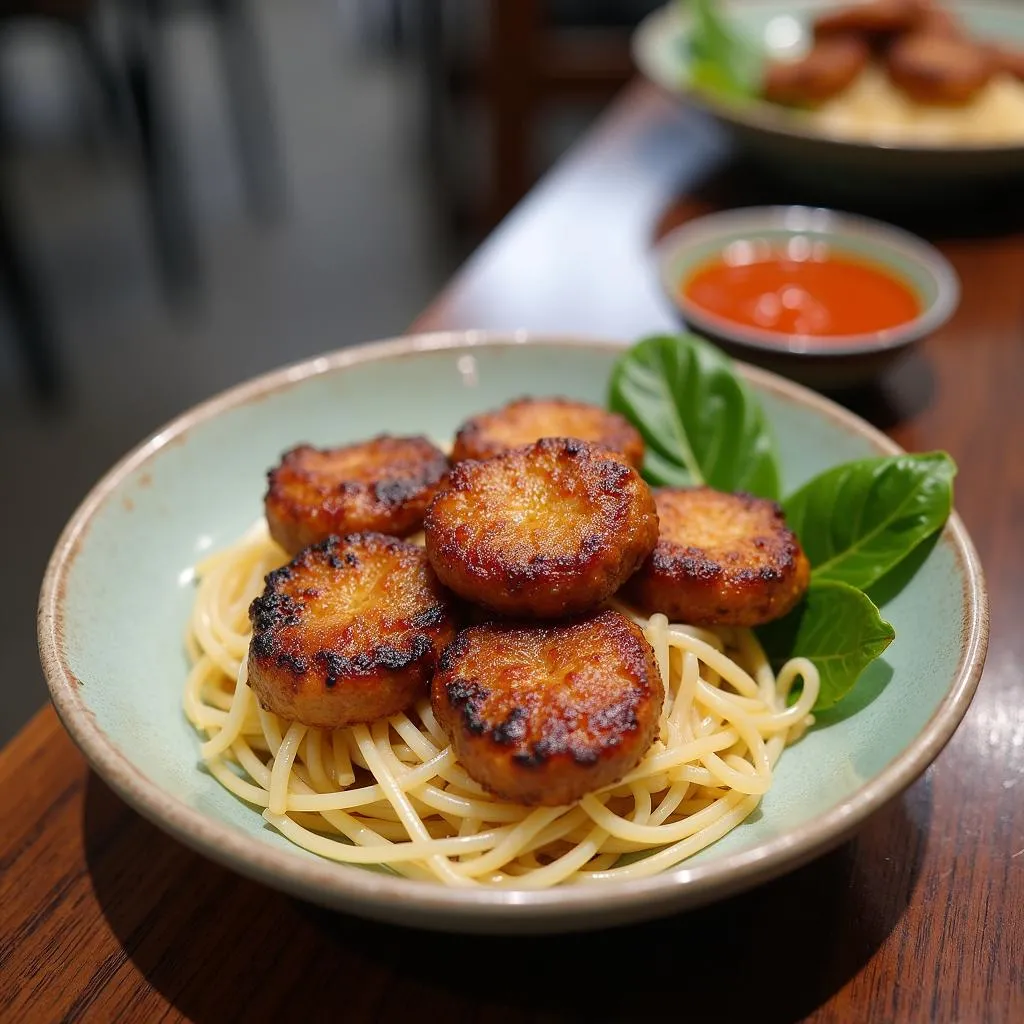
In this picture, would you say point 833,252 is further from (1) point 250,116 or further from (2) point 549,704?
(1) point 250,116

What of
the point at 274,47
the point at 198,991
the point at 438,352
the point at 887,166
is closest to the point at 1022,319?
the point at 887,166

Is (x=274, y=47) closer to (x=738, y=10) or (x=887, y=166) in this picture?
(x=738, y=10)

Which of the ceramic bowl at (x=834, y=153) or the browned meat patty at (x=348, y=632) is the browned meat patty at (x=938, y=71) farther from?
the browned meat patty at (x=348, y=632)

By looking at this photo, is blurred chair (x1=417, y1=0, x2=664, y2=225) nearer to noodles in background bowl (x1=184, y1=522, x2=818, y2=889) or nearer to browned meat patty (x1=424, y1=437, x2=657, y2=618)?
browned meat patty (x1=424, y1=437, x2=657, y2=618)

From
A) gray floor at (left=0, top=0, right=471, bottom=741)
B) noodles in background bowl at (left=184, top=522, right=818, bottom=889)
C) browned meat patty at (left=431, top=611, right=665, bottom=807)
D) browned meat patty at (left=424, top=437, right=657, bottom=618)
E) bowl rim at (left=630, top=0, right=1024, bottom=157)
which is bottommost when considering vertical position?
gray floor at (left=0, top=0, right=471, bottom=741)

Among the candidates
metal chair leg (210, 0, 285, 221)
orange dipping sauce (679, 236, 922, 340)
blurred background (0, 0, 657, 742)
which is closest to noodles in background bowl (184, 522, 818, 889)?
orange dipping sauce (679, 236, 922, 340)
